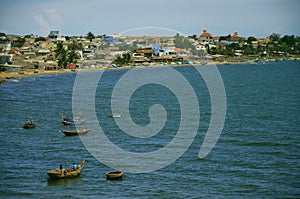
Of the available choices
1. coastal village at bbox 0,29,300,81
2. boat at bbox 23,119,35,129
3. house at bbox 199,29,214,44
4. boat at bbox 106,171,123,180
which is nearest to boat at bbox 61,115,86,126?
boat at bbox 23,119,35,129

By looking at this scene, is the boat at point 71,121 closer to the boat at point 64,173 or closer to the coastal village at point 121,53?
the boat at point 64,173

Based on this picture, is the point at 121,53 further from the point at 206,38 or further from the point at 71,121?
the point at 71,121

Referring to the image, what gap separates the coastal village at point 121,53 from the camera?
115688mm

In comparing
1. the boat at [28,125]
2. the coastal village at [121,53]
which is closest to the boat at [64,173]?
the boat at [28,125]

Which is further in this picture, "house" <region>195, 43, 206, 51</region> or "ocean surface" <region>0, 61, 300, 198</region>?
"house" <region>195, 43, 206, 51</region>

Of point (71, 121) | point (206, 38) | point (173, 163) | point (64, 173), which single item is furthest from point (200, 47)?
point (64, 173)

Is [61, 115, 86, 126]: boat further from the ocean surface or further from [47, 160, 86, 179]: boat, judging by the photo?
[47, 160, 86, 179]: boat

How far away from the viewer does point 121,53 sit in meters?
141

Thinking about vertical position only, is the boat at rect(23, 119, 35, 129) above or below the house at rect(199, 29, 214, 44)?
below

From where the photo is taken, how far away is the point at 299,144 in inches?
1264

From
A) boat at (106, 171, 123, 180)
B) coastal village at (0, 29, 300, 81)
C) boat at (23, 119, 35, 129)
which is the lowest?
boat at (106, 171, 123, 180)

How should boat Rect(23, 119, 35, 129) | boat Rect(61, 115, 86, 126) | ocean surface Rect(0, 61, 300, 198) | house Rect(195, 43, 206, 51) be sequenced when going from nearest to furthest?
ocean surface Rect(0, 61, 300, 198) → boat Rect(23, 119, 35, 129) → boat Rect(61, 115, 86, 126) → house Rect(195, 43, 206, 51)

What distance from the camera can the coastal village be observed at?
11569 cm

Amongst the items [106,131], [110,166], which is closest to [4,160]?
[110,166]
